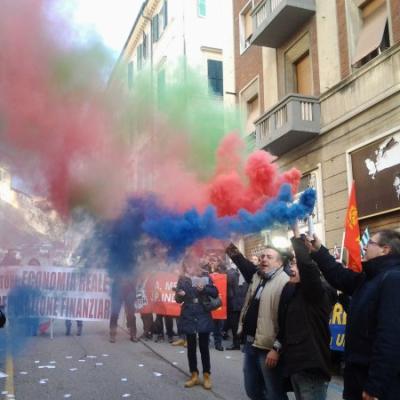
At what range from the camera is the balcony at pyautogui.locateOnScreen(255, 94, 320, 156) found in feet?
39.1

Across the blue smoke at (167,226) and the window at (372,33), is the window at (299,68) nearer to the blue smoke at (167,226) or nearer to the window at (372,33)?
the window at (372,33)

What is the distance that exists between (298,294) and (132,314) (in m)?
5.25

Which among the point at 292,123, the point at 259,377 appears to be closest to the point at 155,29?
the point at 292,123

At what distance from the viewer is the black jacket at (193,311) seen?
6.30 metres

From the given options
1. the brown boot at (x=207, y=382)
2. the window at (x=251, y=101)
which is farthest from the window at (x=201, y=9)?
the brown boot at (x=207, y=382)

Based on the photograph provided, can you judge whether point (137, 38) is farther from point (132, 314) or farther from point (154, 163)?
point (132, 314)

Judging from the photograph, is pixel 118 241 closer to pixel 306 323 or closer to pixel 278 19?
→ pixel 306 323

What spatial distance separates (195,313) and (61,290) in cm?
226

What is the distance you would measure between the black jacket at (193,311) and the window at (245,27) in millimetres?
10768

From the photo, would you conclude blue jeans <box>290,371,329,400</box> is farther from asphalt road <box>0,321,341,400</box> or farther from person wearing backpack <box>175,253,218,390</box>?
person wearing backpack <box>175,253,218,390</box>

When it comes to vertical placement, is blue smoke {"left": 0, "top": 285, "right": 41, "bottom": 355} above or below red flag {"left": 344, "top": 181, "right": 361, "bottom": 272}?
below

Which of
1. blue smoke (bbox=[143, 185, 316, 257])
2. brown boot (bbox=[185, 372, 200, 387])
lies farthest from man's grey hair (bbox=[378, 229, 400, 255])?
brown boot (bbox=[185, 372, 200, 387])

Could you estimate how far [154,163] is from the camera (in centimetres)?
608

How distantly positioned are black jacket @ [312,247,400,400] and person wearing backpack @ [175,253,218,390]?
3036mm
